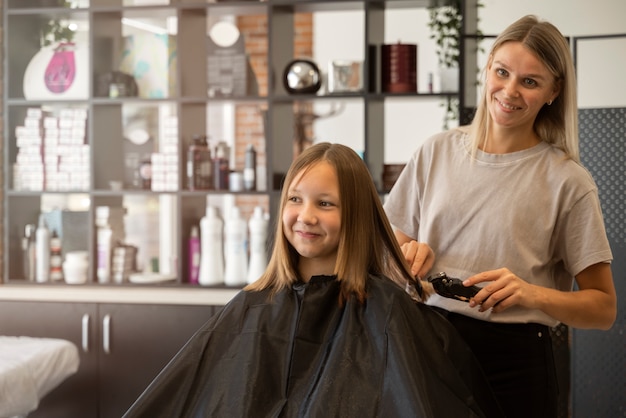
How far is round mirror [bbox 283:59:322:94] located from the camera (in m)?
3.93

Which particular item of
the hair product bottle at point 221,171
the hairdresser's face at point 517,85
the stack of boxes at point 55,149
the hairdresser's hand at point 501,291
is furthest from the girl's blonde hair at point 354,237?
the stack of boxes at point 55,149

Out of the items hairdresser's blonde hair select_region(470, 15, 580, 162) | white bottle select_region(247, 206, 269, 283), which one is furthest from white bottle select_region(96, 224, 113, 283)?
hairdresser's blonde hair select_region(470, 15, 580, 162)

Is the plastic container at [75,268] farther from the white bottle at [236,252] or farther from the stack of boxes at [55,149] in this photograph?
the white bottle at [236,252]

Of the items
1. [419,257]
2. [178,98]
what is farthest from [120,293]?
[419,257]

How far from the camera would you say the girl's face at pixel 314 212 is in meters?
1.88

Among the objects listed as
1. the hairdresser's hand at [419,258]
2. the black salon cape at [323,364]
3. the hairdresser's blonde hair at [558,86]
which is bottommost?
the black salon cape at [323,364]

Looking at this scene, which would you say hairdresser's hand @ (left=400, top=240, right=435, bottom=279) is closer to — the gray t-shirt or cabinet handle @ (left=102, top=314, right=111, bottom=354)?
the gray t-shirt

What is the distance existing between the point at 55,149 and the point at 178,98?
70 cm

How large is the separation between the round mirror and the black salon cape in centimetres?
209

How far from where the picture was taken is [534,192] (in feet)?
6.05

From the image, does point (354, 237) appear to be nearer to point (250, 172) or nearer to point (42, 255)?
point (250, 172)

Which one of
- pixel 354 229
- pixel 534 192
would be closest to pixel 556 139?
pixel 534 192

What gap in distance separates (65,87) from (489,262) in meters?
2.95

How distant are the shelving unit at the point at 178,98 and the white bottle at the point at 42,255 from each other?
162 millimetres
